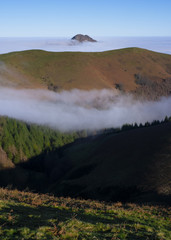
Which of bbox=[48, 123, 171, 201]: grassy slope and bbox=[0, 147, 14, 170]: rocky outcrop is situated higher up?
bbox=[48, 123, 171, 201]: grassy slope

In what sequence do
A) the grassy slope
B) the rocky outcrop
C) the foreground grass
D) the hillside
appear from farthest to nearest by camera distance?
the rocky outcrop, the hillside, the grassy slope, the foreground grass

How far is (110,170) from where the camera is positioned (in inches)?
2477

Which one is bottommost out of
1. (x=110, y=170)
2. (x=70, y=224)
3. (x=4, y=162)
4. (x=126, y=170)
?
(x=4, y=162)

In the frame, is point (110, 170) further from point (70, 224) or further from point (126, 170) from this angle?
point (70, 224)

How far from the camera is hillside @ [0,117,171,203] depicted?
47.7m

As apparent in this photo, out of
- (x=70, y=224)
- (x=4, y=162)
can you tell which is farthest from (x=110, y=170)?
(x=70, y=224)

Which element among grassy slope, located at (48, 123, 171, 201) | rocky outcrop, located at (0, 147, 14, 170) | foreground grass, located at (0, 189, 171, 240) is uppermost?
foreground grass, located at (0, 189, 171, 240)

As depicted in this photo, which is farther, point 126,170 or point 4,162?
point 4,162

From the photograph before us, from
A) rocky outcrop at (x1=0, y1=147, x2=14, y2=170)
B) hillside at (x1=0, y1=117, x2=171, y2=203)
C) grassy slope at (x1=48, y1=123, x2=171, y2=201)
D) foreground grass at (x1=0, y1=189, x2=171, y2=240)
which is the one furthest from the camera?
rocky outcrop at (x1=0, y1=147, x2=14, y2=170)

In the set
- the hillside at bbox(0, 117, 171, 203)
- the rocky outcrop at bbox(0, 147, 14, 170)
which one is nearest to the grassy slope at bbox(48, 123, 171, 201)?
the hillside at bbox(0, 117, 171, 203)

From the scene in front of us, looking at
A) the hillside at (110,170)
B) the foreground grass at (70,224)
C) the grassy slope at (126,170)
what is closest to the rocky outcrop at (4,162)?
the hillside at (110,170)

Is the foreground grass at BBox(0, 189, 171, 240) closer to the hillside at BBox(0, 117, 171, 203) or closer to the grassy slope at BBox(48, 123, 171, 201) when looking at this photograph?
the hillside at BBox(0, 117, 171, 203)

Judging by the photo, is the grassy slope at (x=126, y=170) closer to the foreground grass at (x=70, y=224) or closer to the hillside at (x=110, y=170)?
the hillside at (x=110, y=170)

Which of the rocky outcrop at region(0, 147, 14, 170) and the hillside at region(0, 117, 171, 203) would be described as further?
the rocky outcrop at region(0, 147, 14, 170)
